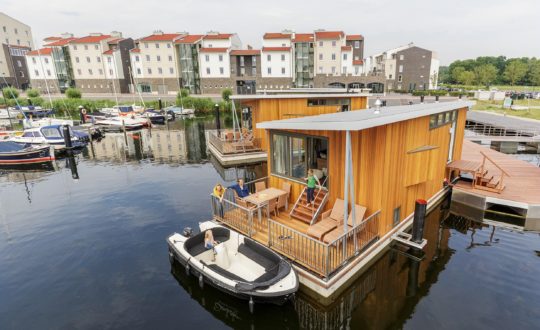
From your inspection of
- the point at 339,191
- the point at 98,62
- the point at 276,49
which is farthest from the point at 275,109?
the point at 98,62

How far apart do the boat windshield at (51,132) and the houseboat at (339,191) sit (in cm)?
2950

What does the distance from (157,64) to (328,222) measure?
77225 mm

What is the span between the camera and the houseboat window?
11961mm

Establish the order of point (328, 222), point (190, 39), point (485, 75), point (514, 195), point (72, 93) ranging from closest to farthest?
point (328, 222)
point (514, 195)
point (72, 93)
point (190, 39)
point (485, 75)

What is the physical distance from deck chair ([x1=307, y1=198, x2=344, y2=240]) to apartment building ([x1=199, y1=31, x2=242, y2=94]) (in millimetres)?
68126

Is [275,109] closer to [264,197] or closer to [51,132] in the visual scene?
[264,197]

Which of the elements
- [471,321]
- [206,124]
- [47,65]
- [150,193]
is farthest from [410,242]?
[47,65]

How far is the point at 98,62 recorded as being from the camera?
3036 inches

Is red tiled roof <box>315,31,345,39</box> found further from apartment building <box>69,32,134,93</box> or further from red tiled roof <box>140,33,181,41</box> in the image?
apartment building <box>69,32,134,93</box>

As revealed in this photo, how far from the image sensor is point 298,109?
77.2ft

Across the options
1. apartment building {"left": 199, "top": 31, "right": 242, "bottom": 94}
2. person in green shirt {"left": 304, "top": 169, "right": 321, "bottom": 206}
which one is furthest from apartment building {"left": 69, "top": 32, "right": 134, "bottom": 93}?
person in green shirt {"left": 304, "top": 169, "right": 321, "bottom": 206}

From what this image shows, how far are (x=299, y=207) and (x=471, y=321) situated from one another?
21.8 ft

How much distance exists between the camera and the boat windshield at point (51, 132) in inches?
1270

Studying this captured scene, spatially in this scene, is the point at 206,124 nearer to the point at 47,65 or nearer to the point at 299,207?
the point at 299,207
